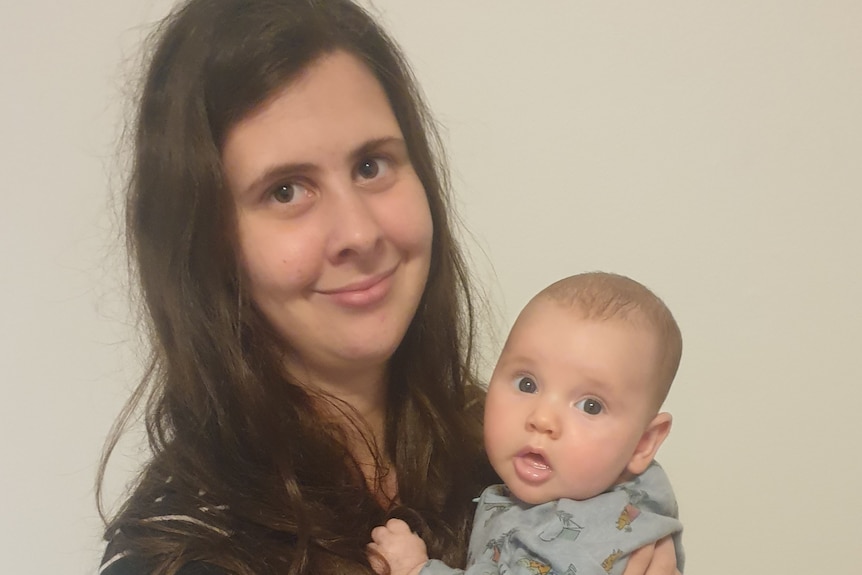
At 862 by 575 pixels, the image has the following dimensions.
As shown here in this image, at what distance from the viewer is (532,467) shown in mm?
798

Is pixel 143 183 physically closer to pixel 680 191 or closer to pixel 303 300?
pixel 303 300

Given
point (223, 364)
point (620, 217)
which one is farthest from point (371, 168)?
point (620, 217)

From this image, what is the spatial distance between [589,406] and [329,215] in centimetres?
39

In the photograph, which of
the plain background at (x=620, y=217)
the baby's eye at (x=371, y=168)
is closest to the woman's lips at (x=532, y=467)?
the baby's eye at (x=371, y=168)

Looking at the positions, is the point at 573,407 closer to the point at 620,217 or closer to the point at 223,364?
the point at 223,364

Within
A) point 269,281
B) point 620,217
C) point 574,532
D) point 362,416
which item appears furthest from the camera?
point 620,217

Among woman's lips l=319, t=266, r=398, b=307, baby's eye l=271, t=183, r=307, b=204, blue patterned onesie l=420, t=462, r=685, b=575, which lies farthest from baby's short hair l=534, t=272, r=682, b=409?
baby's eye l=271, t=183, r=307, b=204

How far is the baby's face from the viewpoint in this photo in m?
0.78

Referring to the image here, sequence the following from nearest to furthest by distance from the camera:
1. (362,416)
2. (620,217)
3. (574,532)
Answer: (574,532) < (362,416) < (620,217)

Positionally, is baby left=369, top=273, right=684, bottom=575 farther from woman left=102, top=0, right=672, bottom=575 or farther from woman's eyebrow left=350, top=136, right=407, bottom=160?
woman's eyebrow left=350, top=136, right=407, bottom=160

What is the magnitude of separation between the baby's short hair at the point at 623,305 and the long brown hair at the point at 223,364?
0.35 meters

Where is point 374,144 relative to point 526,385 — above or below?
above

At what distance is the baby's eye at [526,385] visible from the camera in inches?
32.1

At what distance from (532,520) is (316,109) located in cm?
55
